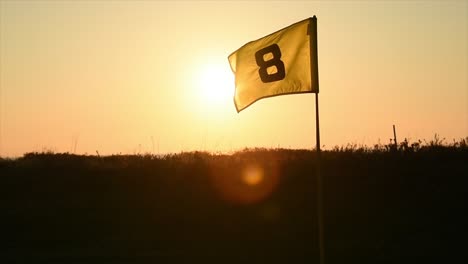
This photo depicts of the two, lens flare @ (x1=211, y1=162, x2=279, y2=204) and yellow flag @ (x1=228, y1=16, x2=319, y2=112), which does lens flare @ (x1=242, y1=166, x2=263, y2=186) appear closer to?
lens flare @ (x1=211, y1=162, x2=279, y2=204)

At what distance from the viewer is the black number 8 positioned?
41.8ft

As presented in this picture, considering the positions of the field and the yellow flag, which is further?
the field

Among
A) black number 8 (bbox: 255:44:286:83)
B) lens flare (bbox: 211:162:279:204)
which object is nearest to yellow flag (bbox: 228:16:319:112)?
black number 8 (bbox: 255:44:286:83)

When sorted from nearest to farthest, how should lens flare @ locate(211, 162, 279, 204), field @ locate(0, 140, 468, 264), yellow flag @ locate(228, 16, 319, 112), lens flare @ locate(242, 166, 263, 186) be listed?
1. yellow flag @ locate(228, 16, 319, 112)
2. field @ locate(0, 140, 468, 264)
3. lens flare @ locate(211, 162, 279, 204)
4. lens flare @ locate(242, 166, 263, 186)

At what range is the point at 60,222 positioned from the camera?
22625mm

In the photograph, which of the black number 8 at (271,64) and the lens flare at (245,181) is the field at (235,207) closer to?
the lens flare at (245,181)

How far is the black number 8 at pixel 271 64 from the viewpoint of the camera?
12742 mm

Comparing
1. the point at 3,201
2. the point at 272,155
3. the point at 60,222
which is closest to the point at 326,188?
the point at 272,155

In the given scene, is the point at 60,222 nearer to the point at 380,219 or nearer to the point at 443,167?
the point at 380,219

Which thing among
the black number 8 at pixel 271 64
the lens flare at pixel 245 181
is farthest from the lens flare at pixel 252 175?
the black number 8 at pixel 271 64

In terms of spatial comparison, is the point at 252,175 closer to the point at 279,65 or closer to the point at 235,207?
the point at 235,207

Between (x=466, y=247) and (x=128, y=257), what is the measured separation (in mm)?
8632

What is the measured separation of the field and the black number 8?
20.4ft

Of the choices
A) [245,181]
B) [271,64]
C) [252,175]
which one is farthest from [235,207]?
[271,64]
